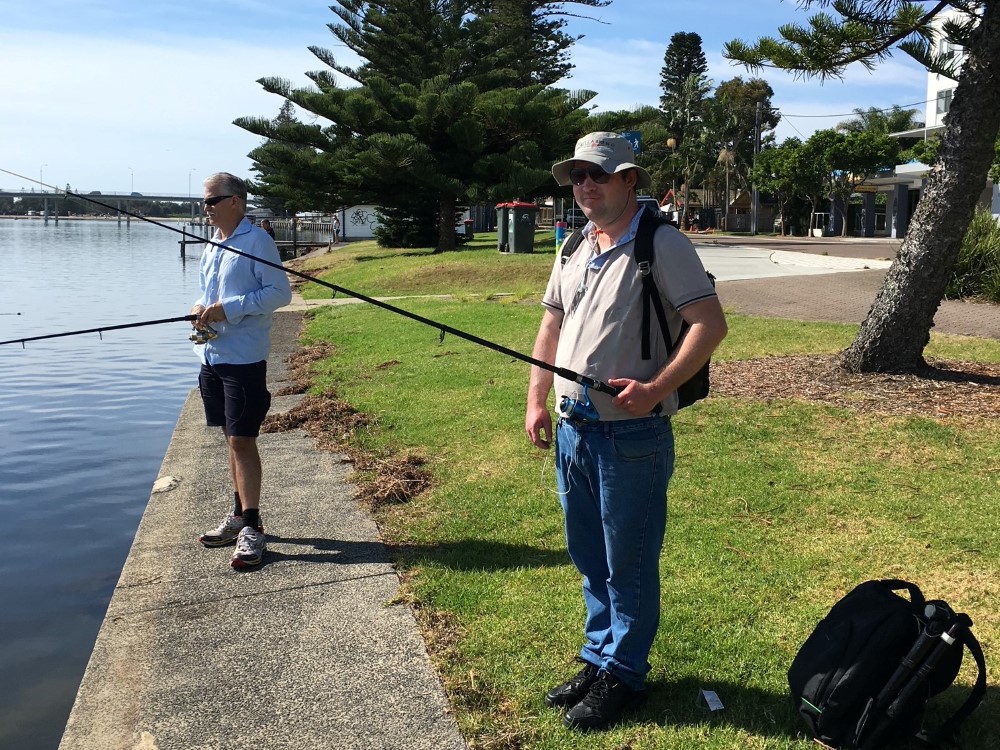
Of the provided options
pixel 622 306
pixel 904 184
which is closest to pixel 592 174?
pixel 622 306

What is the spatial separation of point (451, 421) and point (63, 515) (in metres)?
2.80

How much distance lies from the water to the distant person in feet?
3.40

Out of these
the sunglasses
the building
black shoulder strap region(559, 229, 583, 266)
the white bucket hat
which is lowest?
black shoulder strap region(559, 229, 583, 266)

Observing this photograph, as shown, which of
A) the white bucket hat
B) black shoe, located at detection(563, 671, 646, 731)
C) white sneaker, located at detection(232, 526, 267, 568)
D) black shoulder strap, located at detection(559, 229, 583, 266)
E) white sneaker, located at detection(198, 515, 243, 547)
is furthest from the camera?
white sneaker, located at detection(198, 515, 243, 547)

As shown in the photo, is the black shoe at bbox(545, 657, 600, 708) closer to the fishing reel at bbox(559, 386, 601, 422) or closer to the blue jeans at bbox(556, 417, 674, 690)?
the blue jeans at bbox(556, 417, 674, 690)

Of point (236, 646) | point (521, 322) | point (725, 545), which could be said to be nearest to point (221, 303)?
point (236, 646)

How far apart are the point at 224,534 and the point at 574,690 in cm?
237

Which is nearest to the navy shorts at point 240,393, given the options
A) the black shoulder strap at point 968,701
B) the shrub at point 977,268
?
the black shoulder strap at point 968,701

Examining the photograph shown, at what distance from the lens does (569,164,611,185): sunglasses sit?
276cm

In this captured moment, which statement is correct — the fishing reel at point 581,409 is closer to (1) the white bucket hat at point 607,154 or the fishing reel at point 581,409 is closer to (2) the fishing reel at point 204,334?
(1) the white bucket hat at point 607,154

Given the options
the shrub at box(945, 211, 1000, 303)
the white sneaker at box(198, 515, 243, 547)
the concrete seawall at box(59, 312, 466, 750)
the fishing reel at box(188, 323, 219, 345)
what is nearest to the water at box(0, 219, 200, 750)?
the concrete seawall at box(59, 312, 466, 750)

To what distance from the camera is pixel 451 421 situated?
7043 millimetres

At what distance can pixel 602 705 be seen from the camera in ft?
9.45

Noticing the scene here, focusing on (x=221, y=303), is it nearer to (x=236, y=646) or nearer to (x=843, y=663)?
(x=236, y=646)
